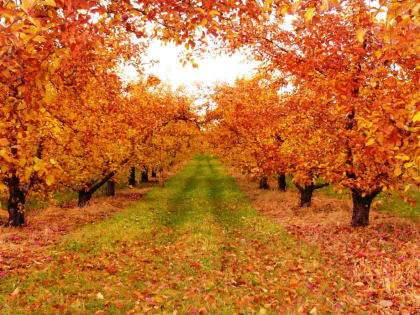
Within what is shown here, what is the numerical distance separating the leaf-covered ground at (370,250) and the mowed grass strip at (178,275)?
55 centimetres

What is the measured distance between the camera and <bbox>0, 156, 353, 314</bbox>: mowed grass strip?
21.4ft

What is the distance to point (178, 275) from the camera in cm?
838

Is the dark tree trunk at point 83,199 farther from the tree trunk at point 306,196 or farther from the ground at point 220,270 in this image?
the tree trunk at point 306,196

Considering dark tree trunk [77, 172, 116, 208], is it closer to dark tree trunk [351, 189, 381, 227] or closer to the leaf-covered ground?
the leaf-covered ground

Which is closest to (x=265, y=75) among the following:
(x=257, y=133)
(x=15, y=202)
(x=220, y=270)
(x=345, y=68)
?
(x=345, y=68)

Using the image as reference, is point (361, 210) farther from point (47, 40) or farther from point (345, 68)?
point (47, 40)

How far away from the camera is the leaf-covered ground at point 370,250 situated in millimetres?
6840

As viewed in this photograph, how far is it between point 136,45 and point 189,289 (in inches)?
303

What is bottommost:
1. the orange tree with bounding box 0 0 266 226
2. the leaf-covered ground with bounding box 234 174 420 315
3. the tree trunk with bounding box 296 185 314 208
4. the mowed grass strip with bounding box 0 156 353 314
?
the mowed grass strip with bounding box 0 156 353 314

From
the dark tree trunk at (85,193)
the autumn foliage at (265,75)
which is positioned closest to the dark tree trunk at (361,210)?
the autumn foliage at (265,75)

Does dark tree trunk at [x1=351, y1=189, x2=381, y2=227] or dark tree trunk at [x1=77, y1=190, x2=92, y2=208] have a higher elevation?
dark tree trunk at [x1=351, y1=189, x2=381, y2=227]

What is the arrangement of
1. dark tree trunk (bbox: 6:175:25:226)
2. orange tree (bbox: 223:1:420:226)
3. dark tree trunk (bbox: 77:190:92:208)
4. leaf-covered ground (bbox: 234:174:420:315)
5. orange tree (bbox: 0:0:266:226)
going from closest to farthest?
orange tree (bbox: 0:0:266:226)
leaf-covered ground (bbox: 234:174:420:315)
orange tree (bbox: 223:1:420:226)
dark tree trunk (bbox: 6:175:25:226)
dark tree trunk (bbox: 77:190:92:208)

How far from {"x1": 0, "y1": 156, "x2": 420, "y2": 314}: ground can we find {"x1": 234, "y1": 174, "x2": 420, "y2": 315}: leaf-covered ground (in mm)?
33

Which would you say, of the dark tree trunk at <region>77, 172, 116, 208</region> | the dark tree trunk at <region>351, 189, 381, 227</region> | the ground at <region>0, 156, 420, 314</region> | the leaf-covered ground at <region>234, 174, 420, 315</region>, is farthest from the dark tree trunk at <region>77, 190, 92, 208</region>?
the dark tree trunk at <region>351, 189, 381, 227</region>
